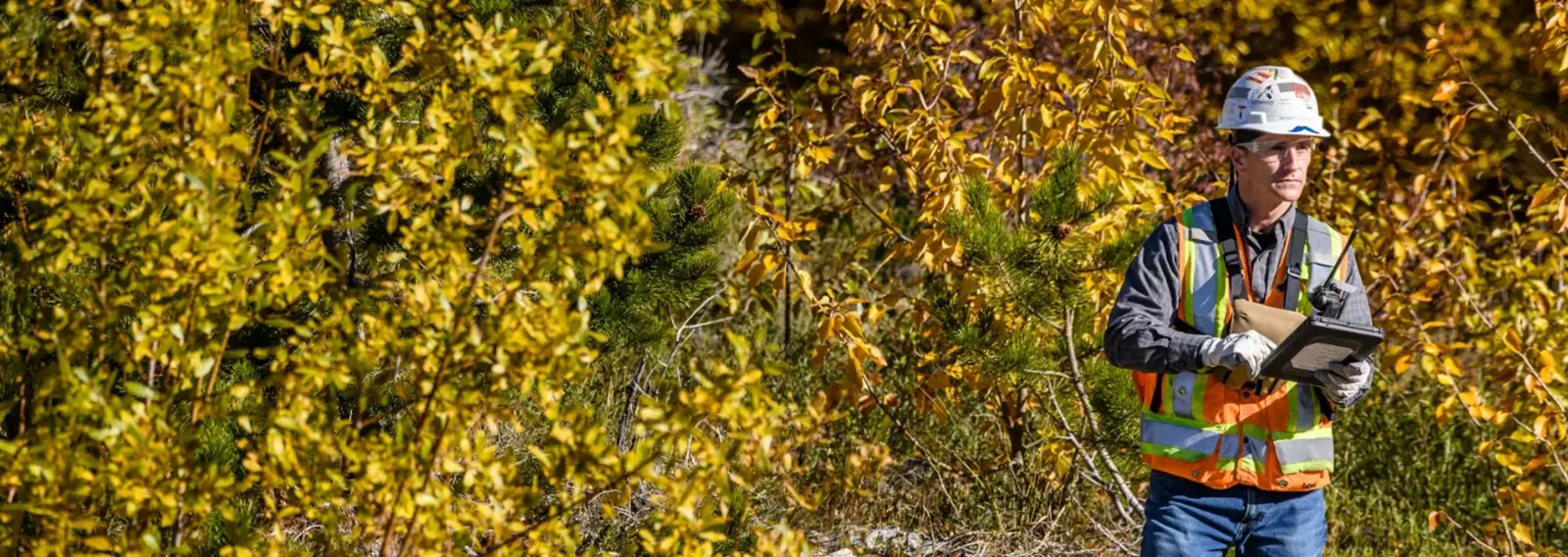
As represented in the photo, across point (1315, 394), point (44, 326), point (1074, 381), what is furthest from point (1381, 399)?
point (44, 326)

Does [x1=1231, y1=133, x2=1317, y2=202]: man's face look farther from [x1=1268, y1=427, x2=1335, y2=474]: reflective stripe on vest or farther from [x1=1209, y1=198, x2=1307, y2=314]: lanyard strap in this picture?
[x1=1268, y1=427, x2=1335, y2=474]: reflective stripe on vest

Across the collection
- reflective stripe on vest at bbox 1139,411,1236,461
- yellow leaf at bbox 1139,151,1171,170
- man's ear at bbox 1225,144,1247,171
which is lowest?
reflective stripe on vest at bbox 1139,411,1236,461

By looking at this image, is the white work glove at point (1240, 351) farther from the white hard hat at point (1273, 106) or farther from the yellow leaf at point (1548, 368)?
the yellow leaf at point (1548, 368)

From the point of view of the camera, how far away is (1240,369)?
2.47 metres

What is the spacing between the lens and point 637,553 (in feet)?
11.5

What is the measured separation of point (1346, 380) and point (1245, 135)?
467 millimetres

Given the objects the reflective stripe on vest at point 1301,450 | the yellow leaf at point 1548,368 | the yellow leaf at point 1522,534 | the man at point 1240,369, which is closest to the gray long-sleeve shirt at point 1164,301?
the man at point 1240,369

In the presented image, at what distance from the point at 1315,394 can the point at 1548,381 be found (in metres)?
1.29

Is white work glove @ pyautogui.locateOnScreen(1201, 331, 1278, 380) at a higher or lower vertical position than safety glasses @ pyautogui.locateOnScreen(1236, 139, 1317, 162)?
lower

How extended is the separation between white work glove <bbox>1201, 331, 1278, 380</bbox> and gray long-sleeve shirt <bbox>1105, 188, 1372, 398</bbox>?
0.06 ft

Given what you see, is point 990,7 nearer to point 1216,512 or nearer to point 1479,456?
point 1479,456

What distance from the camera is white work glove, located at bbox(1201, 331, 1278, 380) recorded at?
91.0 inches

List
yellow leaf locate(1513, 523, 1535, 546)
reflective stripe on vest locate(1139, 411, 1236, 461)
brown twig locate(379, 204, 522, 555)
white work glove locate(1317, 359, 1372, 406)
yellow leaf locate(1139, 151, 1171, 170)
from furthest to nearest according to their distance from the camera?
yellow leaf locate(1139, 151, 1171, 170)
yellow leaf locate(1513, 523, 1535, 546)
reflective stripe on vest locate(1139, 411, 1236, 461)
white work glove locate(1317, 359, 1372, 406)
brown twig locate(379, 204, 522, 555)

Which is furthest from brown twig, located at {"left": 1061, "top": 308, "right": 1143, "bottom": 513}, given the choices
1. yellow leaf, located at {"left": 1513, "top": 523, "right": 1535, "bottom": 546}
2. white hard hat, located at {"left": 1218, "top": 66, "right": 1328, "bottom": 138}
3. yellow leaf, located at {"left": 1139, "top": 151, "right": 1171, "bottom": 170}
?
white hard hat, located at {"left": 1218, "top": 66, "right": 1328, "bottom": 138}
